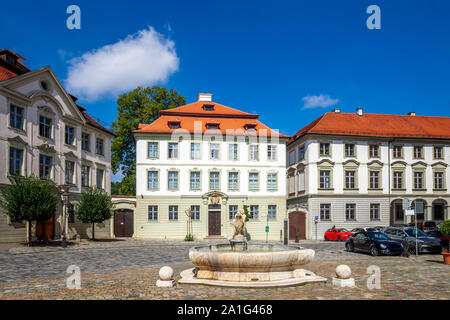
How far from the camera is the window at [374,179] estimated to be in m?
38.9

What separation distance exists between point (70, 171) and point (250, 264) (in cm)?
2433

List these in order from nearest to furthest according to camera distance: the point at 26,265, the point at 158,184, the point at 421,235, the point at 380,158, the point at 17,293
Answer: the point at 17,293
the point at 26,265
the point at 421,235
the point at 158,184
the point at 380,158

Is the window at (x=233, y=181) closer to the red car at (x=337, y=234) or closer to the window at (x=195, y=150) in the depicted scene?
the window at (x=195, y=150)

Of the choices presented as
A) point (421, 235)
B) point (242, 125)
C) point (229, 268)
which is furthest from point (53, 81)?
point (421, 235)

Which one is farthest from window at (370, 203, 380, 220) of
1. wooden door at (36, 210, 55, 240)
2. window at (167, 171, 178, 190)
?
wooden door at (36, 210, 55, 240)

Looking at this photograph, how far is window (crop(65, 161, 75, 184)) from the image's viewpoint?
102ft

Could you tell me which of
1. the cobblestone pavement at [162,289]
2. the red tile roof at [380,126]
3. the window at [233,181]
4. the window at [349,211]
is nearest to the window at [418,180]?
the red tile roof at [380,126]

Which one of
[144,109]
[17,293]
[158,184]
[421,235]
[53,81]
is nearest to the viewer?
[17,293]

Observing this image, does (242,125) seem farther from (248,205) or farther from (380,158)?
(380,158)

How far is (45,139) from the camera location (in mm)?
28406

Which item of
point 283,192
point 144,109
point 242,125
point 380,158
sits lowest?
point 283,192

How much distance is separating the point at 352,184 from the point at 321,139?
513 cm

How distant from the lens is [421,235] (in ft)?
77.2

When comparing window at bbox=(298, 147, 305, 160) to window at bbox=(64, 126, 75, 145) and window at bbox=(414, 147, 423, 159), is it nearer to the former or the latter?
window at bbox=(414, 147, 423, 159)
